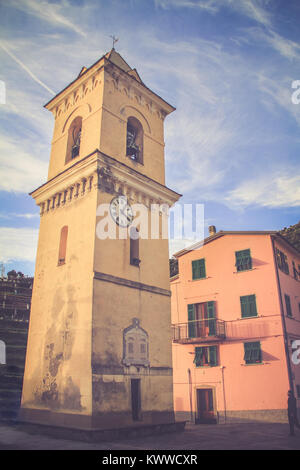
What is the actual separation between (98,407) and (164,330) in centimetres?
450

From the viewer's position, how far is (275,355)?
18.8 m

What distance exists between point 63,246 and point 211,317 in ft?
35.1

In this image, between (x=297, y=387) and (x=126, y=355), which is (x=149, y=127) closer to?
(x=126, y=355)

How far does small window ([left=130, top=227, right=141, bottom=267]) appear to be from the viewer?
48.5 ft

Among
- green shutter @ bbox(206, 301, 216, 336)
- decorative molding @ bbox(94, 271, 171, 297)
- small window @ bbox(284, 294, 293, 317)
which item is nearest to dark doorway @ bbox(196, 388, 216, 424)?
green shutter @ bbox(206, 301, 216, 336)

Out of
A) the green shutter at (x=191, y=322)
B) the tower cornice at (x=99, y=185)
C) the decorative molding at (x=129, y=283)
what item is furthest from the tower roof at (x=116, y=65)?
the green shutter at (x=191, y=322)

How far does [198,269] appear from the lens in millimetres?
23500

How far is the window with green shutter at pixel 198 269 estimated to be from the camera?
915 inches

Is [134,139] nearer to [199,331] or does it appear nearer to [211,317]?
[211,317]

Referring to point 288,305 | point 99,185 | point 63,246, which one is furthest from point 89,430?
point 288,305

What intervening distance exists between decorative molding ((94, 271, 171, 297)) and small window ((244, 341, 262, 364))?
22.7ft

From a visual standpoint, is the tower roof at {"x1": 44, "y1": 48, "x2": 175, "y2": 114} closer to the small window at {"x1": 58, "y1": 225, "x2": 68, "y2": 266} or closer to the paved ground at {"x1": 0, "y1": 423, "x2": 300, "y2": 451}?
the small window at {"x1": 58, "y1": 225, "x2": 68, "y2": 266}

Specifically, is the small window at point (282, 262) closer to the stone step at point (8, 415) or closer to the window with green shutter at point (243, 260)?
the window with green shutter at point (243, 260)

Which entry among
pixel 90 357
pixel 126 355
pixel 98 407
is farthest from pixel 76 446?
pixel 126 355
